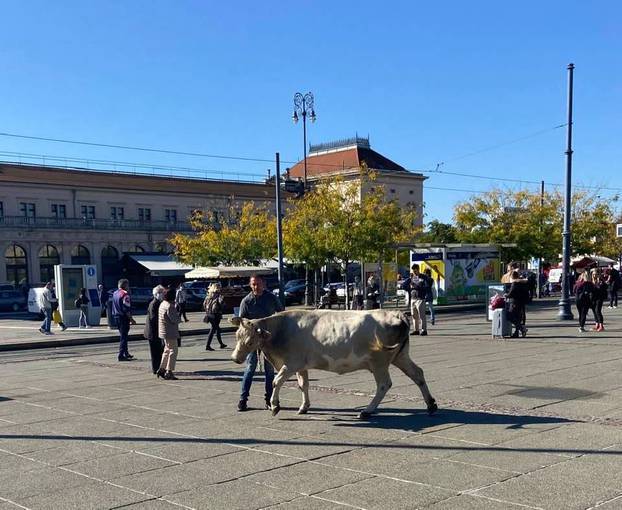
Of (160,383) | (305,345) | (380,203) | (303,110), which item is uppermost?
(303,110)

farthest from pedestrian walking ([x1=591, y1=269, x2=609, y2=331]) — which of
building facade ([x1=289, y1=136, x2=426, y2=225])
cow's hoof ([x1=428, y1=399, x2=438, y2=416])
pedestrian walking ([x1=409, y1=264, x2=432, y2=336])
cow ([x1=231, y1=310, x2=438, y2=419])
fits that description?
building facade ([x1=289, y1=136, x2=426, y2=225])

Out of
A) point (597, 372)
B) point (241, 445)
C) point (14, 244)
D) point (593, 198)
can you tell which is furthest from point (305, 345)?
point (14, 244)

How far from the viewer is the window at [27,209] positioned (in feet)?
186

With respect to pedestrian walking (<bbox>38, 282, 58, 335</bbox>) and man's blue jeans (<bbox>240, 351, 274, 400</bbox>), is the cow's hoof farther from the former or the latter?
pedestrian walking (<bbox>38, 282, 58, 335</bbox>)

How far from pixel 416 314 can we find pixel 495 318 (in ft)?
7.25

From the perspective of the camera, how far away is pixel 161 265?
5772 cm

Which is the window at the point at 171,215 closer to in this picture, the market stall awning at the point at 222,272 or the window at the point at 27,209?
the window at the point at 27,209

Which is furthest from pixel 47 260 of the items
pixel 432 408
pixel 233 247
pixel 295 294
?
pixel 432 408

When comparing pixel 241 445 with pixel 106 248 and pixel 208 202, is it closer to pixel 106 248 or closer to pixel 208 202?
pixel 106 248

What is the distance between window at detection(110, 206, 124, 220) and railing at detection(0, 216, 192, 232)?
1087 millimetres

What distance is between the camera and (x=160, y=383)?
12016mm

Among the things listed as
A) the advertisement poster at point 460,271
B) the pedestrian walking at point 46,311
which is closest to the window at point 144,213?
the advertisement poster at point 460,271

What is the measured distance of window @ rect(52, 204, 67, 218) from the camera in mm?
58594

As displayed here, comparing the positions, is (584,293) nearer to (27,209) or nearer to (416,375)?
(416,375)
